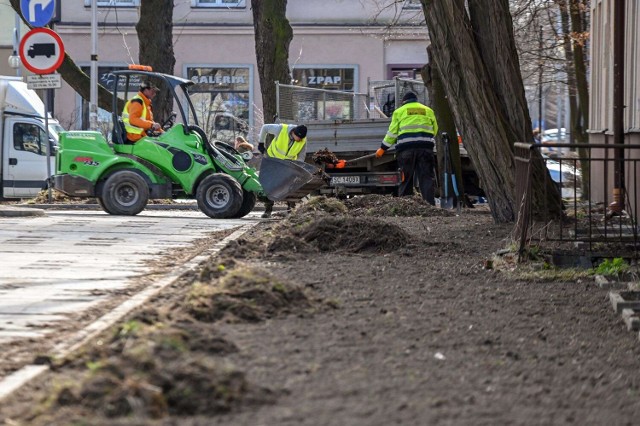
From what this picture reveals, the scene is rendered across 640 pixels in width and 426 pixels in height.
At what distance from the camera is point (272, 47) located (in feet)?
89.1

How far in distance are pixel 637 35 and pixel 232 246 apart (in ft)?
20.3

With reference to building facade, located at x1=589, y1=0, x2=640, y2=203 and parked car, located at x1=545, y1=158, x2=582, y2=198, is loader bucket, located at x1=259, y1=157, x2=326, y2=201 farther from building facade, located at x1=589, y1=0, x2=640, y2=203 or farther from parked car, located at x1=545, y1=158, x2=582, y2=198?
building facade, located at x1=589, y1=0, x2=640, y2=203

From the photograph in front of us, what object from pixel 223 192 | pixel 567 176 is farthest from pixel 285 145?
pixel 567 176

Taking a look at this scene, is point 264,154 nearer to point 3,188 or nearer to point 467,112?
point 467,112

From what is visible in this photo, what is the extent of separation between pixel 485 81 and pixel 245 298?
753 cm

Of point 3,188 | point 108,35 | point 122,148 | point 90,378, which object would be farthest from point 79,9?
point 90,378

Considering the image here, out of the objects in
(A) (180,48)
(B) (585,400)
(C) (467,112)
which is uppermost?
(A) (180,48)

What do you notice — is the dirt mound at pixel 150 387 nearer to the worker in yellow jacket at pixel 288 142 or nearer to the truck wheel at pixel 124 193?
the truck wheel at pixel 124 193

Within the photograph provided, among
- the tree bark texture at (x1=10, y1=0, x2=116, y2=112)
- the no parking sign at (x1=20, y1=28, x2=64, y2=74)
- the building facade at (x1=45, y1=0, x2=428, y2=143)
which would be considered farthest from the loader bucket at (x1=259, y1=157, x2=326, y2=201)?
the building facade at (x1=45, y1=0, x2=428, y2=143)

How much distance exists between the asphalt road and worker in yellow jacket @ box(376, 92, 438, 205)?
2725mm

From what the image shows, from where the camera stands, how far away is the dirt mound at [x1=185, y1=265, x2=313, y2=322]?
26.5 feet

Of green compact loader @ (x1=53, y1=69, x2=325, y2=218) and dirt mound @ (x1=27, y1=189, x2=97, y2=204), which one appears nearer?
green compact loader @ (x1=53, y1=69, x2=325, y2=218)

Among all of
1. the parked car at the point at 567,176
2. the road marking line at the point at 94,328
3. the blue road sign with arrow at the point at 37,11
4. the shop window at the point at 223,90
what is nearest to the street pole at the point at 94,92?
the blue road sign with arrow at the point at 37,11

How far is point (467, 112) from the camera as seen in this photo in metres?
15.5
